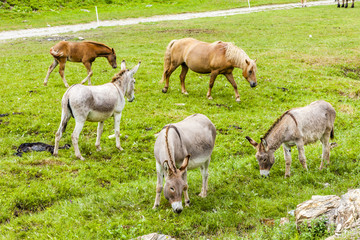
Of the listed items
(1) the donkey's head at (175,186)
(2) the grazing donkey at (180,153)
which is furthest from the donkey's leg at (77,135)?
(1) the donkey's head at (175,186)

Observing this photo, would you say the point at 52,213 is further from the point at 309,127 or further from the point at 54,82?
the point at 54,82

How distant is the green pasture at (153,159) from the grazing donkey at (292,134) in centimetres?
56

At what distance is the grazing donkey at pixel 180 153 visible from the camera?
733 cm

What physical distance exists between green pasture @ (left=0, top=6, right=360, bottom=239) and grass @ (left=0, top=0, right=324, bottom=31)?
53.8ft

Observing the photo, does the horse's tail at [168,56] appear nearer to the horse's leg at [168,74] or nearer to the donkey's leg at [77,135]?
the horse's leg at [168,74]

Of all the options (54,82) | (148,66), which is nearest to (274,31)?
(148,66)

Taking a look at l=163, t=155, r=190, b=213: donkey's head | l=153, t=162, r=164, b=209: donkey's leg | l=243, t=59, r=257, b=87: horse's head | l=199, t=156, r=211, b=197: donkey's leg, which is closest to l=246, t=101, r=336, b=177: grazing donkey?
l=199, t=156, r=211, b=197: donkey's leg

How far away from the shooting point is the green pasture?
25.8 feet

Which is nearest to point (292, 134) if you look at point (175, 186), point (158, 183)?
point (158, 183)

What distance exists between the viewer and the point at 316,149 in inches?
465

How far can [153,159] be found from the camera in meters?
12.0

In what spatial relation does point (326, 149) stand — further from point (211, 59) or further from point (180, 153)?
point (211, 59)

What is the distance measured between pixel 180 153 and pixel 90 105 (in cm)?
448

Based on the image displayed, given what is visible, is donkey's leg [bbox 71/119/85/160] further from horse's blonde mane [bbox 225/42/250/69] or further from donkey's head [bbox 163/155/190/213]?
horse's blonde mane [bbox 225/42/250/69]
